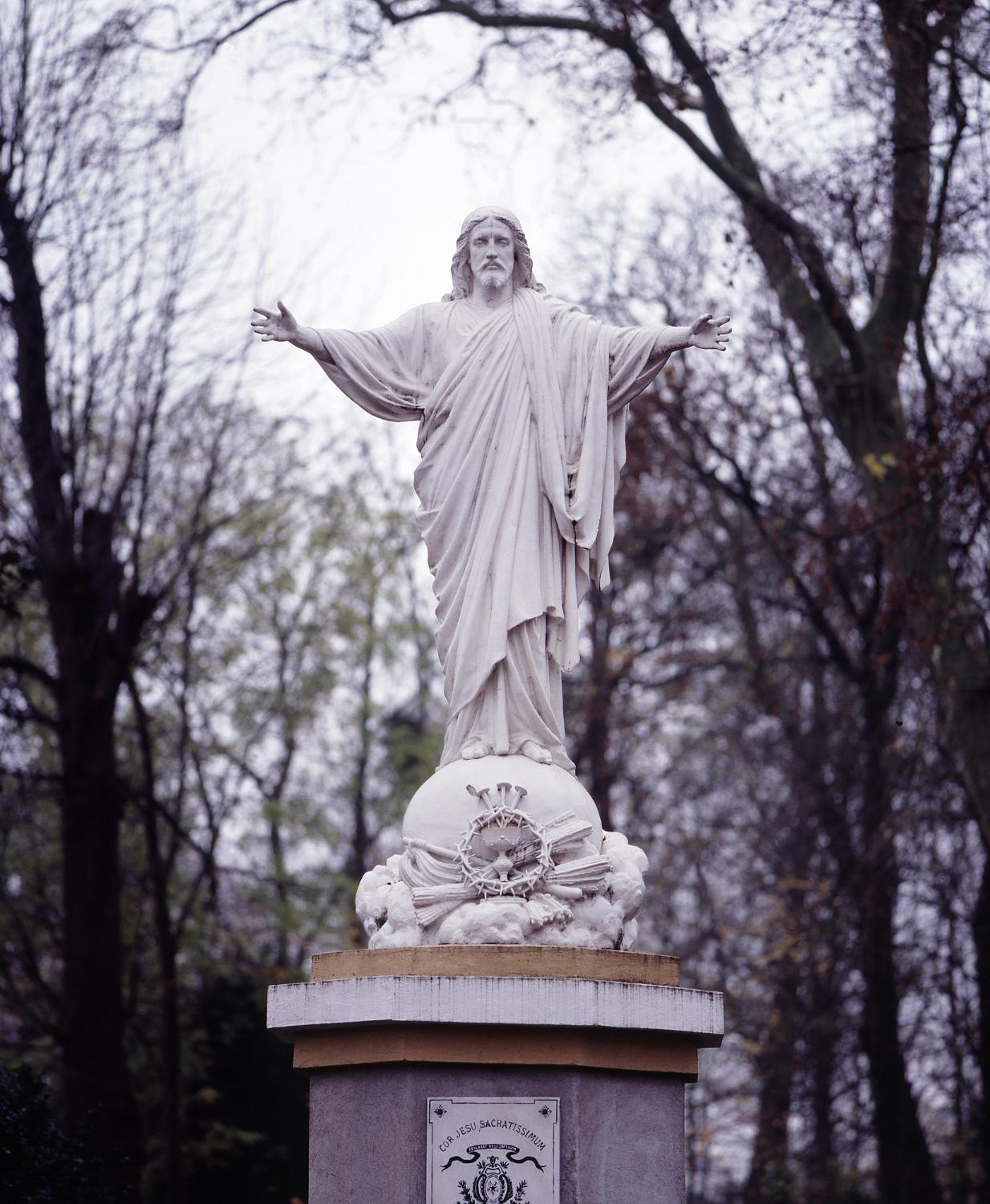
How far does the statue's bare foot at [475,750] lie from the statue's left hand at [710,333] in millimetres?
2020

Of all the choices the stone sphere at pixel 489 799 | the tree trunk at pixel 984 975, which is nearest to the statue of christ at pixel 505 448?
the stone sphere at pixel 489 799

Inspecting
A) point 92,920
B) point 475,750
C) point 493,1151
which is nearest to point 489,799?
point 475,750

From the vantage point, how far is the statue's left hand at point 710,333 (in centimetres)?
846

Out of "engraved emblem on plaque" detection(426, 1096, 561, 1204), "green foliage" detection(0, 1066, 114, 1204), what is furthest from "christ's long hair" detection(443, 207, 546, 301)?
"green foliage" detection(0, 1066, 114, 1204)

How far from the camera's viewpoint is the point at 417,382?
8.79 metres

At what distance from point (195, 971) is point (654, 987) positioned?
1736 centimetres

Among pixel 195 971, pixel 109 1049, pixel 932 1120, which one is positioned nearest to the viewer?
pixel 109 1049

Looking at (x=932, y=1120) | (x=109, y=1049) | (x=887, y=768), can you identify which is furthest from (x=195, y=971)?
(x=932, y=1120)

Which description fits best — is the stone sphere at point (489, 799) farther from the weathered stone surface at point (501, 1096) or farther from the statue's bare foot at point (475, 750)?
the weathered stone surface at point (501, 1096)

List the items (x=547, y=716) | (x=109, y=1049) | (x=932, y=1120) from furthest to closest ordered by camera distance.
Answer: (x=932, y=1120) → (x=109, y=1049) → (x=547, y=716)

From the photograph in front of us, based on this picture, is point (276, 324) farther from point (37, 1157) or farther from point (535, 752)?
point (37, 1157)

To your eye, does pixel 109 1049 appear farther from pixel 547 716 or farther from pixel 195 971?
pixel 547 716

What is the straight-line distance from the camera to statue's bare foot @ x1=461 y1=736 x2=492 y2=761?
817 cm

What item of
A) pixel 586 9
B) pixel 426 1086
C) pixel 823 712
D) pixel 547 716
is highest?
pixel 586 9
